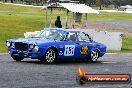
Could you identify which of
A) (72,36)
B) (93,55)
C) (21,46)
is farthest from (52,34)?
(93,55)

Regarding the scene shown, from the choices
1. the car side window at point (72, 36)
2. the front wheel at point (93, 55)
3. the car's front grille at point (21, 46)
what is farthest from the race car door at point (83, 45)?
the car's front grille at point (21, 46)

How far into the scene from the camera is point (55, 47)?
51.2 ft

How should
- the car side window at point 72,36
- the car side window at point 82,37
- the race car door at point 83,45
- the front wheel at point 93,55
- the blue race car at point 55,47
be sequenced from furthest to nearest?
the front wheel at point 93,55, the car side window at point 82,37, the race car door at point 83,45, the car side window at point 72,36, the blue race car at point 55,47

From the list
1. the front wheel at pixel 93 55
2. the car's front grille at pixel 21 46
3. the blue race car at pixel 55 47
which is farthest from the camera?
the front wheel at pixel 93 55

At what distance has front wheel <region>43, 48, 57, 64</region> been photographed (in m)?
15.3

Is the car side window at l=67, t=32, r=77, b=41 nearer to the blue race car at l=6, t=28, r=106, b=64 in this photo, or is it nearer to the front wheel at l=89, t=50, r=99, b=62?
the blue race car at l=6, t=28, r=106, b=64

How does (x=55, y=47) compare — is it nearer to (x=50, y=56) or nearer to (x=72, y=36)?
(x=50, y=56)

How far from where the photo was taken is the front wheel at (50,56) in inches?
602

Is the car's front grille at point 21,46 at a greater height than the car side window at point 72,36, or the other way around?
the car side window at point 72,36

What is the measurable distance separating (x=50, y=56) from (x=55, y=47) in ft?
1.33

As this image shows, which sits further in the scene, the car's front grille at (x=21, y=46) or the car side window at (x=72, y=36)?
the car side window at (x=72, y=36)

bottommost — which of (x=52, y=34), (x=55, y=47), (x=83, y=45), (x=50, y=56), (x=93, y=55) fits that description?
(x=93, y=55)

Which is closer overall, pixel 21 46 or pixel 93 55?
pixel 21 46

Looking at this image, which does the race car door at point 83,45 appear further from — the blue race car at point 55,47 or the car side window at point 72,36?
the car side window at point 72,36
